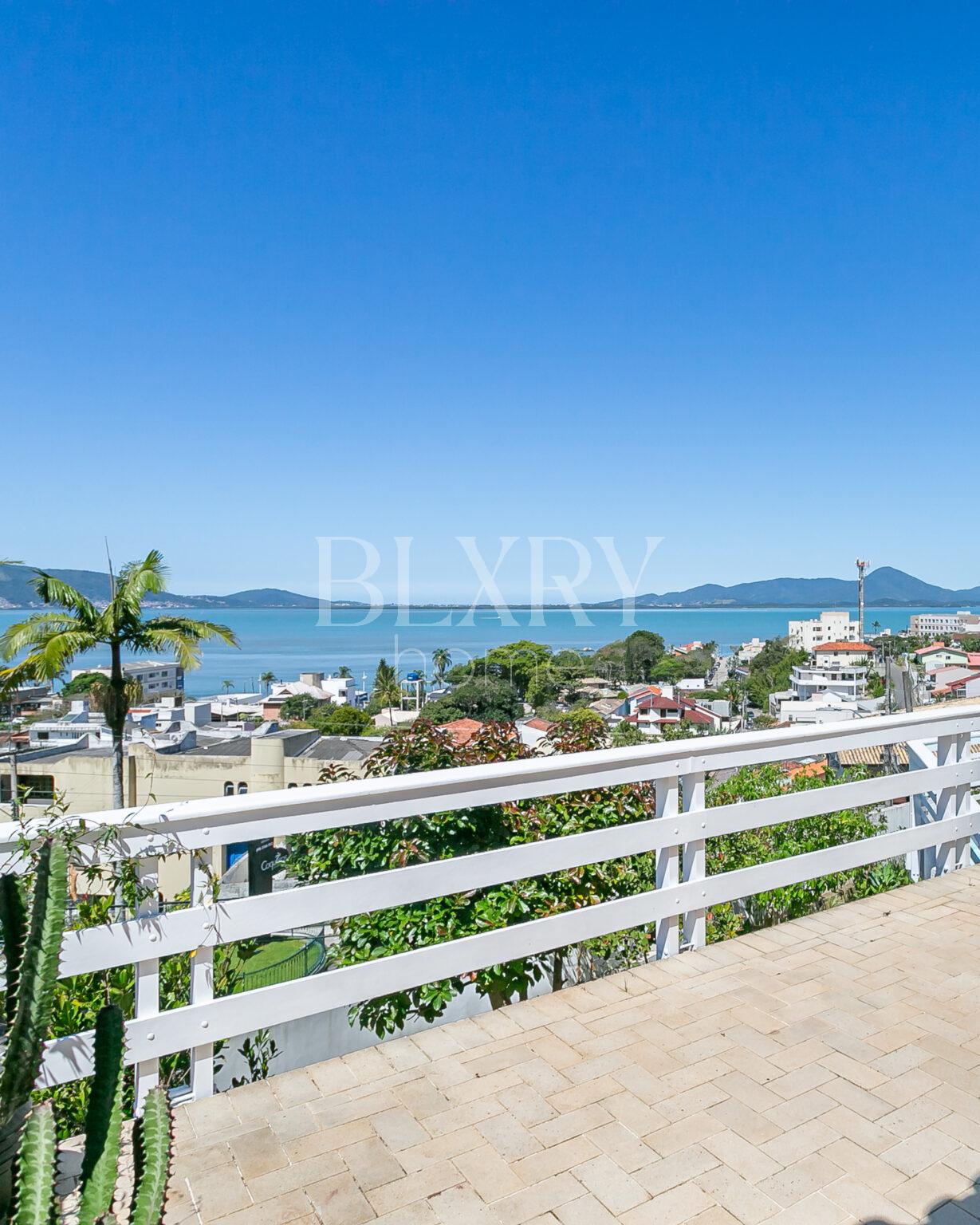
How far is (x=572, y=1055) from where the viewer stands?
105 inches

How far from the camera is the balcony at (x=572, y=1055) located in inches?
78.8

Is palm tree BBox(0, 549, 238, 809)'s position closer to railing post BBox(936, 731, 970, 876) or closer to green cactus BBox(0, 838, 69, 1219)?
railing post BBox(936, 731, 970, 876)

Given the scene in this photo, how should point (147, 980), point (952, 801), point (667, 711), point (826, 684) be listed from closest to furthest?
A: point (147, 980) < point (952, 801) < point (667, 711) < point (826, 684)

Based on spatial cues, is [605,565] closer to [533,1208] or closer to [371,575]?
[371,575]

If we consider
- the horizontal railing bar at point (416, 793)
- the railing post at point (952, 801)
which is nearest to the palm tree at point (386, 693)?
A: the railing post at point (952, 801)

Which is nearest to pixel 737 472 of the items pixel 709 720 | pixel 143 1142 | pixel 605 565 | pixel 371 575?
pixel 709 720

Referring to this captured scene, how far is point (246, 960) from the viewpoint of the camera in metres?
2.78

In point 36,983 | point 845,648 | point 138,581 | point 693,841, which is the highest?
point 138,581

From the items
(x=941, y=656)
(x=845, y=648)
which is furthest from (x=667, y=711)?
(x=845, y=648)

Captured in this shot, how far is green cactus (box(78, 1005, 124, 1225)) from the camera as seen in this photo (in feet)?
4.40

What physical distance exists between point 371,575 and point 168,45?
50.9 m

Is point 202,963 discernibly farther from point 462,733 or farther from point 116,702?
point 116,702

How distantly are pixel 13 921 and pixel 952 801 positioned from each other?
4.78 meters

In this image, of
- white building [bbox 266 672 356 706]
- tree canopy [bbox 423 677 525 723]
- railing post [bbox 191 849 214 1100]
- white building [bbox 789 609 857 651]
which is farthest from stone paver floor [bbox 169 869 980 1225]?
white building [bbox 789 609 857 651]
